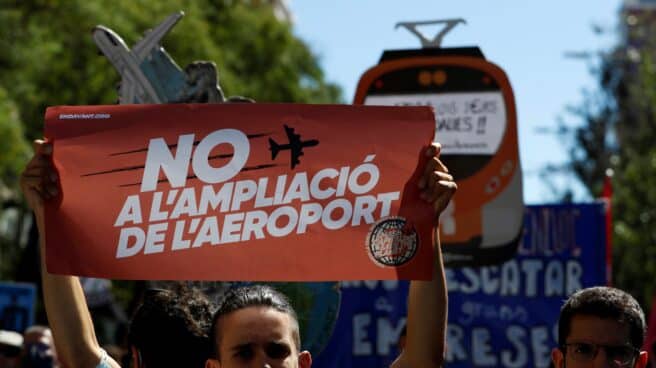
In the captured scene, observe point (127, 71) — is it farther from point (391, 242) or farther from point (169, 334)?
point (391, 242)

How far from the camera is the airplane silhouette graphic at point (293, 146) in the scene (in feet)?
15.8

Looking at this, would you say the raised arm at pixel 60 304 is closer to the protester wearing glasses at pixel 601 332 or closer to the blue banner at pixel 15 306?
the protester wearing glasses at pixel 601 332

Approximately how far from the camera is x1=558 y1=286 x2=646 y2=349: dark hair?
189 inches

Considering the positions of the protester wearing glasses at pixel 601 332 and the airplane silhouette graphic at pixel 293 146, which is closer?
the protester wearing glasses at pixel 601 332

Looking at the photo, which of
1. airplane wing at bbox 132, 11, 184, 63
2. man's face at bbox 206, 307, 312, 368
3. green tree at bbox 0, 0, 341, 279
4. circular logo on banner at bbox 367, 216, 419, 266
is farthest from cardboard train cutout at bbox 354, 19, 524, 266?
green tree at bbox 0, 0, 341, 279

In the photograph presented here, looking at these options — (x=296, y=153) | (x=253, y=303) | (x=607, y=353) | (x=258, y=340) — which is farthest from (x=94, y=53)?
(x=258, y=340)

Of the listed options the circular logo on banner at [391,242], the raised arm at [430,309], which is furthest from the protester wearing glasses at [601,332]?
the circular logo on banner at [391,242]

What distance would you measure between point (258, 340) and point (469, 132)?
4.22m

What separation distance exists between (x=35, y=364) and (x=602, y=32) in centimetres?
2063

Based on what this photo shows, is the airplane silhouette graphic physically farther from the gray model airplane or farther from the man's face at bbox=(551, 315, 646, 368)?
the gray model airplane

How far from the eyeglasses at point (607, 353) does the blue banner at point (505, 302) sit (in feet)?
15.5

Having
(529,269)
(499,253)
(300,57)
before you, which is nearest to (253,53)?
(300,57)

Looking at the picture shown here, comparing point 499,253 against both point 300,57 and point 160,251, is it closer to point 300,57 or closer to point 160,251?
point 160,251

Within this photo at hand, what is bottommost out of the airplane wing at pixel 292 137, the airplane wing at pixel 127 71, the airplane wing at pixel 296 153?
the airplane wing at pixel 296 153
